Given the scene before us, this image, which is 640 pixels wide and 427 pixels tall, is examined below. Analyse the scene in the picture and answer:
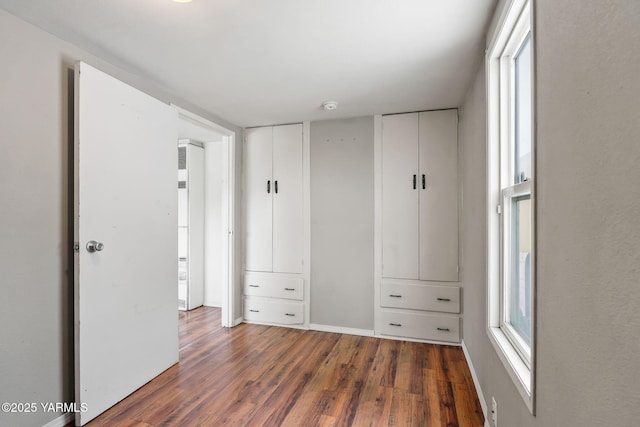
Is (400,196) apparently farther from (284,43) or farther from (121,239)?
(121,239)

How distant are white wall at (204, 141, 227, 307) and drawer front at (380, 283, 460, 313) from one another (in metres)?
2.41

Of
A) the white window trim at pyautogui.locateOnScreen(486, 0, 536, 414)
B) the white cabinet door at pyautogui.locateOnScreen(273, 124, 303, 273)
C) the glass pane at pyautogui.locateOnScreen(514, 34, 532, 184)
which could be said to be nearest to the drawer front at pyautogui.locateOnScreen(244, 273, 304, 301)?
the white cabinet door at pyautogui.locateOnScreen(273, 124, 303, 273)

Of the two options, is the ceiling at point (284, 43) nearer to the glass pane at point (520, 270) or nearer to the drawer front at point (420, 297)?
the glass pane at point (520, 270)

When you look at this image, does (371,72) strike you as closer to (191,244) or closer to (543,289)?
(543,289)

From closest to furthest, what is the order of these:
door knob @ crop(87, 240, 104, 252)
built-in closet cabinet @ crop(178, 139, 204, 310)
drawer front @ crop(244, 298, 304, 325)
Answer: door knob @ crop(87, 240, 104, 252) → drawer front @ crop(244, 298, 304, 325) → built-in closet cabinet @ crop(178, 139, 204, 310)

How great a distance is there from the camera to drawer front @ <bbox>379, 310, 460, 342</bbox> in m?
3.10

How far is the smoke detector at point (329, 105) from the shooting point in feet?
9.81

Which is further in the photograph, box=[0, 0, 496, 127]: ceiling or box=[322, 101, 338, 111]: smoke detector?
box=[322, 101, 338, 111]: smoke detector

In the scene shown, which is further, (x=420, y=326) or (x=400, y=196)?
(x=400, y=196)

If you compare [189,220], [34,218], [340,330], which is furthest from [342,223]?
[34,218]

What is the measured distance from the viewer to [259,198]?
3785 millimetres

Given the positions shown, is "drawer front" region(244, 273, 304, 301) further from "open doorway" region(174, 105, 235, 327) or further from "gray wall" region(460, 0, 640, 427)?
"gray wall" region(460, 0, 640, 427)

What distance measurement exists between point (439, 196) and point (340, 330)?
176 cm

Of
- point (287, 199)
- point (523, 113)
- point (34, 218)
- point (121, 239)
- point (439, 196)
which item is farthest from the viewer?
A: point (287, 199)
